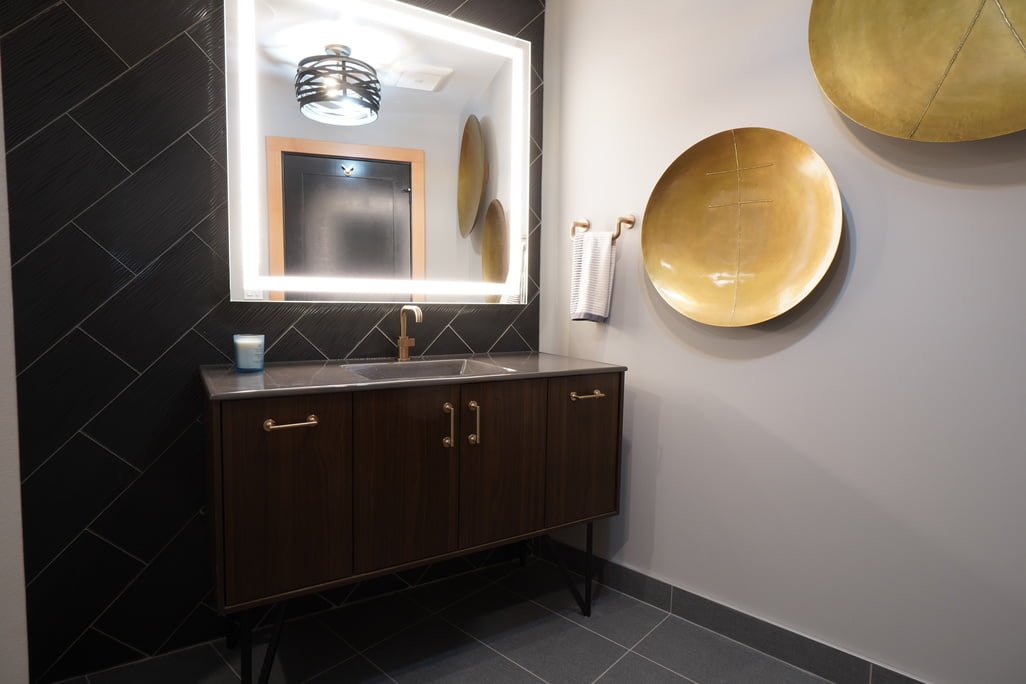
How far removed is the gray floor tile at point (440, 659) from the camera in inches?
64.6

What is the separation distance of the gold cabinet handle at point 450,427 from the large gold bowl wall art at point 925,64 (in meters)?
1.40

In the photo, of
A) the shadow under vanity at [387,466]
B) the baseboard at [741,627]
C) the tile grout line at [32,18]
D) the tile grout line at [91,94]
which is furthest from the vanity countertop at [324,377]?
the tile grout line at [32,18]

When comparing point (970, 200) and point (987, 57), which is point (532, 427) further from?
point (987, 57)

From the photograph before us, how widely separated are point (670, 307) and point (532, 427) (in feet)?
2.27

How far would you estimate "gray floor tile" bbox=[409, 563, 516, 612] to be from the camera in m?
2.06

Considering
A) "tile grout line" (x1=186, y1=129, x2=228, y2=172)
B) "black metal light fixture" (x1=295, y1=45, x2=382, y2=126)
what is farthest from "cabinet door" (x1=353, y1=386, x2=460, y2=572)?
"black metal light fixture" (x1=295, y1=45, x2=382, y2=126)

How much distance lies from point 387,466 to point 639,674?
1014 millimetres

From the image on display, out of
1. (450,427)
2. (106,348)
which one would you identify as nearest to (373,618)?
(450,427)

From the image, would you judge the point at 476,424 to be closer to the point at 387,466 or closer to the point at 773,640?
the point at 387,466

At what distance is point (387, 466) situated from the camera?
5.00 ft

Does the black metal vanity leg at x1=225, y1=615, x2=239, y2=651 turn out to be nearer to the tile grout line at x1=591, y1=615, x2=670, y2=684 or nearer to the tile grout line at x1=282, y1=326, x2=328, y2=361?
the tile grout line at x1=282, y1=326, x2=328, y2=361

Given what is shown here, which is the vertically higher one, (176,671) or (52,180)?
(52,180)

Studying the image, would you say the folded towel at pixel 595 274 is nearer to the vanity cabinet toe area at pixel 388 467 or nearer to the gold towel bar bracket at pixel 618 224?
the gold towel bar bracket at pixel 618 224

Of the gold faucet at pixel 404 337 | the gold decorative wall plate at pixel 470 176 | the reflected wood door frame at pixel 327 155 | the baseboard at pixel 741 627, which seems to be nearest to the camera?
the baseboard at pixel 741 627
